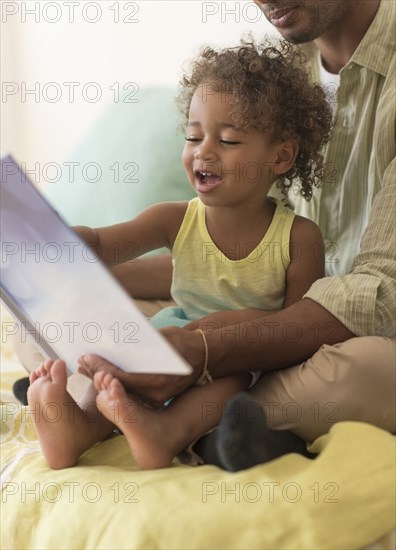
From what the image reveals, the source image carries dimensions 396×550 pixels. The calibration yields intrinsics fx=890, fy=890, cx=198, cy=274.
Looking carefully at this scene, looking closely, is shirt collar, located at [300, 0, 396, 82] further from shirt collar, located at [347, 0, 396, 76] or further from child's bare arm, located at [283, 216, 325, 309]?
child's bare arm, located at [283, 216, 325, 309]

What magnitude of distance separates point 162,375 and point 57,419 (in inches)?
6.1

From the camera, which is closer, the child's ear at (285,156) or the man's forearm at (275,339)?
the man's forearm at (275,339)

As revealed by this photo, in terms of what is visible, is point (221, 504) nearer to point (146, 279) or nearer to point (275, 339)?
point (275, 339)

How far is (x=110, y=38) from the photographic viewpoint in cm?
269

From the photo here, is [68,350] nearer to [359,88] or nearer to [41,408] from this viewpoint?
[41,408]

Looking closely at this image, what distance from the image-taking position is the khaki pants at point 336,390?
1189 mm

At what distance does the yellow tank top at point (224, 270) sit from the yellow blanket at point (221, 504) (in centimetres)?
35

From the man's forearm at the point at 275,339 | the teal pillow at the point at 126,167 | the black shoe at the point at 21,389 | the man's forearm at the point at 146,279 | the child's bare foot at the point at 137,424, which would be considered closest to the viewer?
the child's bare foot at the point at 137,424

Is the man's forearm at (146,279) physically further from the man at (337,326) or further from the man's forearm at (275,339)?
the man's forearm at (275,339)

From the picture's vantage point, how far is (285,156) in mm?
1492

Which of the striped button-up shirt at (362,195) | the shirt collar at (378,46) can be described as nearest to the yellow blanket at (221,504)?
the striped button-up shirt at (362,195)

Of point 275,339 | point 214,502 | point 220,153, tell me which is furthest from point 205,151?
point 214,502

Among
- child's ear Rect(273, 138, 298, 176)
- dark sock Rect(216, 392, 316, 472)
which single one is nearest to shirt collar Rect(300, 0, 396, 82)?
child's ear Rect(273, 138, 298, 176)

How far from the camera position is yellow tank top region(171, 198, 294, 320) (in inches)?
56.6
